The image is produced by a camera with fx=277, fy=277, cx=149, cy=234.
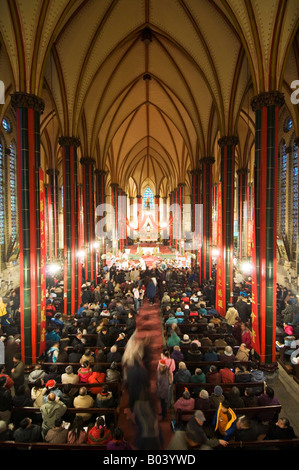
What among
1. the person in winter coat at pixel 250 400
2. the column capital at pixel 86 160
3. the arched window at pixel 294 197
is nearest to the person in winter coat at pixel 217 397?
the person in winter coat at pixel 250 400

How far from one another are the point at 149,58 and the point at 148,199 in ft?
108

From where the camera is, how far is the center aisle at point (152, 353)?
17.5ft

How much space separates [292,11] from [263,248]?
6636 millimetres

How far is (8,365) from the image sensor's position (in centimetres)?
729

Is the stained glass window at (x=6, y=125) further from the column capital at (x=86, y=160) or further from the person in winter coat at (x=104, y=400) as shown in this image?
the person in winter coat at (x=104, y=400)

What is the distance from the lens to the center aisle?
5348mm

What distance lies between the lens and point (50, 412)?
4.58m

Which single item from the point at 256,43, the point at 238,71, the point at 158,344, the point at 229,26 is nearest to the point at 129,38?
the point at 229,26

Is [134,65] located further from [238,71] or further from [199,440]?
[199,440]

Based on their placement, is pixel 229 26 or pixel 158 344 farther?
pixel 229 26

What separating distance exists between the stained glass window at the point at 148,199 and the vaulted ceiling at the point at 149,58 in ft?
86.2

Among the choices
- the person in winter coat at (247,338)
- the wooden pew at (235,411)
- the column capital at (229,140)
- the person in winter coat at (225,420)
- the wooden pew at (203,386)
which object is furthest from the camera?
the column capital at (229,140)

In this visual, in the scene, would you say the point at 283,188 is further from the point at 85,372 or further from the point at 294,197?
the point at 85,372
